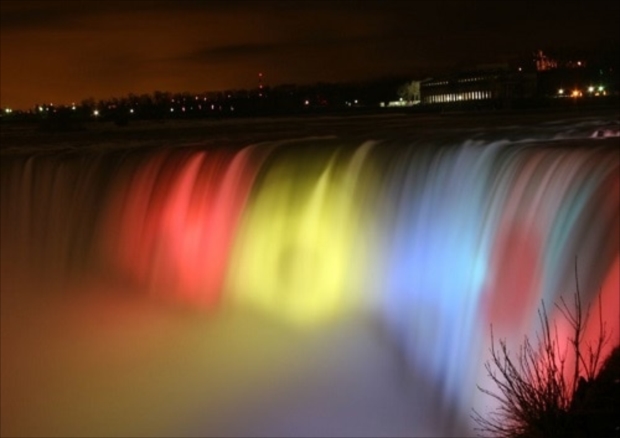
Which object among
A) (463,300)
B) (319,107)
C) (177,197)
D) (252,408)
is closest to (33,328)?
(177,197)

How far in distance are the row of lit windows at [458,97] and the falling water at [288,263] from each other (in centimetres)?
2728

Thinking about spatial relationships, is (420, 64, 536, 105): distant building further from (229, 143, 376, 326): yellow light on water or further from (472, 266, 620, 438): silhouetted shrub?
(472, 266, 620, 438): silhouetted shrub

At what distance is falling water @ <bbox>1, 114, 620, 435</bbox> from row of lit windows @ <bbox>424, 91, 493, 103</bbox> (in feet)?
89.5

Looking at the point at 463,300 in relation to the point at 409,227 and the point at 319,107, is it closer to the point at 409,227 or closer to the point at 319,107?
the point at 409,227

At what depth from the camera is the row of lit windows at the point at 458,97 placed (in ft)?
134

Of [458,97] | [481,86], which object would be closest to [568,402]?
[458,97]

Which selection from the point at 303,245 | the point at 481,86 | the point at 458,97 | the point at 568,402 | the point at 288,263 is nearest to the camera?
the point at 568,402

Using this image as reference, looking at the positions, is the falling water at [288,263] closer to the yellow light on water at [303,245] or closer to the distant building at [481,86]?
the yellow light on water at [303,245]

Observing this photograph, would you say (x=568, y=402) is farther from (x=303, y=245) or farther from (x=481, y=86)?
(x=481, y=86)

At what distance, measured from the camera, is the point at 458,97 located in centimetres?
4184

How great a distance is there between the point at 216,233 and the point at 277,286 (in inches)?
56.8

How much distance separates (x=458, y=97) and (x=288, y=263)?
30196 millimetres

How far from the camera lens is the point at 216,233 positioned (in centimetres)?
1402

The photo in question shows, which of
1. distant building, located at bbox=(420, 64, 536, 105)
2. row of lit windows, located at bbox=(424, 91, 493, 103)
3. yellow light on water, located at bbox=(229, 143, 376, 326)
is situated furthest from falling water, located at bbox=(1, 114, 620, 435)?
row of lit windows, located at bbox=(424, 91, 493, 103)
